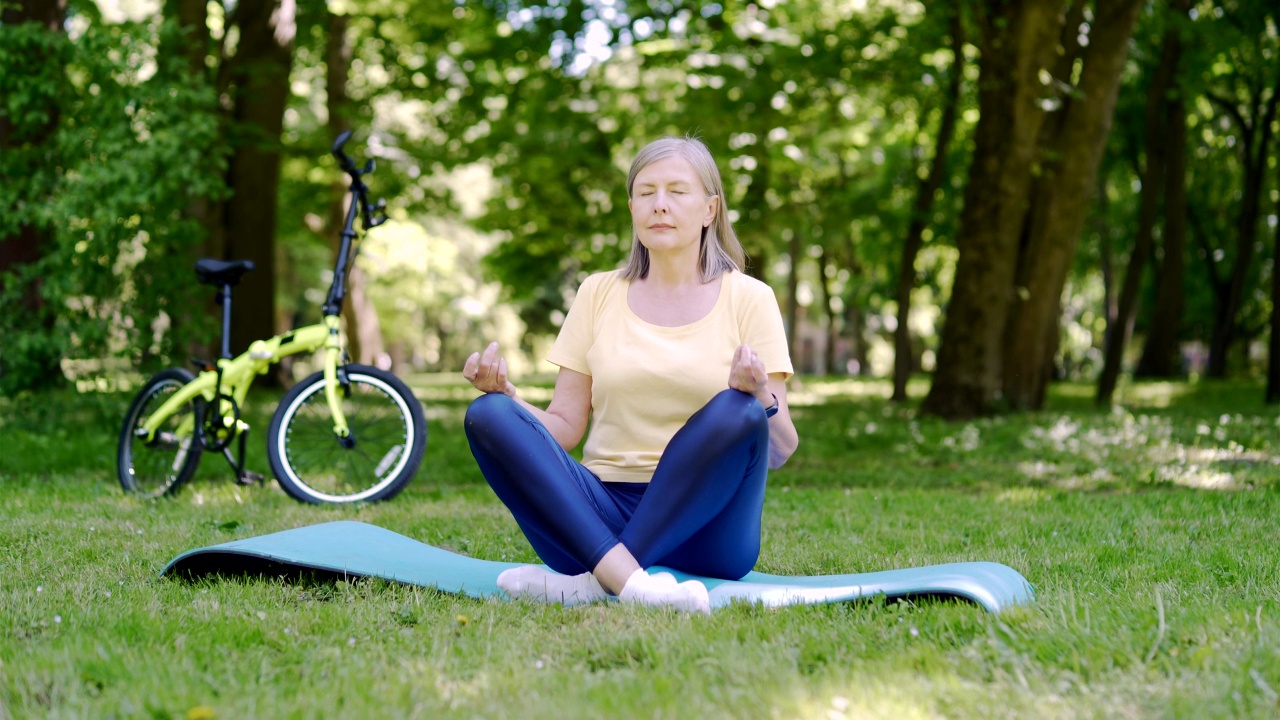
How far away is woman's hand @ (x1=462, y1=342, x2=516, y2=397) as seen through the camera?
3.68 meters

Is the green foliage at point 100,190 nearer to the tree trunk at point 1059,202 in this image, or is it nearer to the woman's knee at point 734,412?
the woman's knee at point 734,412

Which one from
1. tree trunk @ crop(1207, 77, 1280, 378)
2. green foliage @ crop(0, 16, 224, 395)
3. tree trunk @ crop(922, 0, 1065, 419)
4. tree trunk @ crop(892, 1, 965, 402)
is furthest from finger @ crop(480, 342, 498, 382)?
tree trunk @ crop(1207, 77, 1280, 378)

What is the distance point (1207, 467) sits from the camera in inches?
305

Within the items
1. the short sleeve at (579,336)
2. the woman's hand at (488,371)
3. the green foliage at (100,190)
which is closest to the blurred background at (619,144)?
the green foliage at (100,190)

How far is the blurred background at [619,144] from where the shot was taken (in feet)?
28.6

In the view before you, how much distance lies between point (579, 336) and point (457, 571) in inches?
37.5

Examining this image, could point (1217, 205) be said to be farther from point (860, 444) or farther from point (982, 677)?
point (982, 677)

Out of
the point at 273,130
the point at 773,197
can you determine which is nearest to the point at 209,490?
the point at 273,130

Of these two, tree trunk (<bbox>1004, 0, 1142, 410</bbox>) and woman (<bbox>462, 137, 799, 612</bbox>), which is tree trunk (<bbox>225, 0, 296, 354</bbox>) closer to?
tree trunk (<bbox>1004, 0, 1142, 410</bbox>)

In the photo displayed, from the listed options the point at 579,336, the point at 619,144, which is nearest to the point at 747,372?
the point at 579,336

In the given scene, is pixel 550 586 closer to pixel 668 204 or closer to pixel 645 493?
pixel 645 493

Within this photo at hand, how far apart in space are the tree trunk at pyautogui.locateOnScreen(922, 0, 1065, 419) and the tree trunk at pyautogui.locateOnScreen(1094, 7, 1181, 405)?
351 cm

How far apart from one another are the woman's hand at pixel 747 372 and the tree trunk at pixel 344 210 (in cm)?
1393

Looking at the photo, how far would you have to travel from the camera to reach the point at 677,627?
10.7ft
